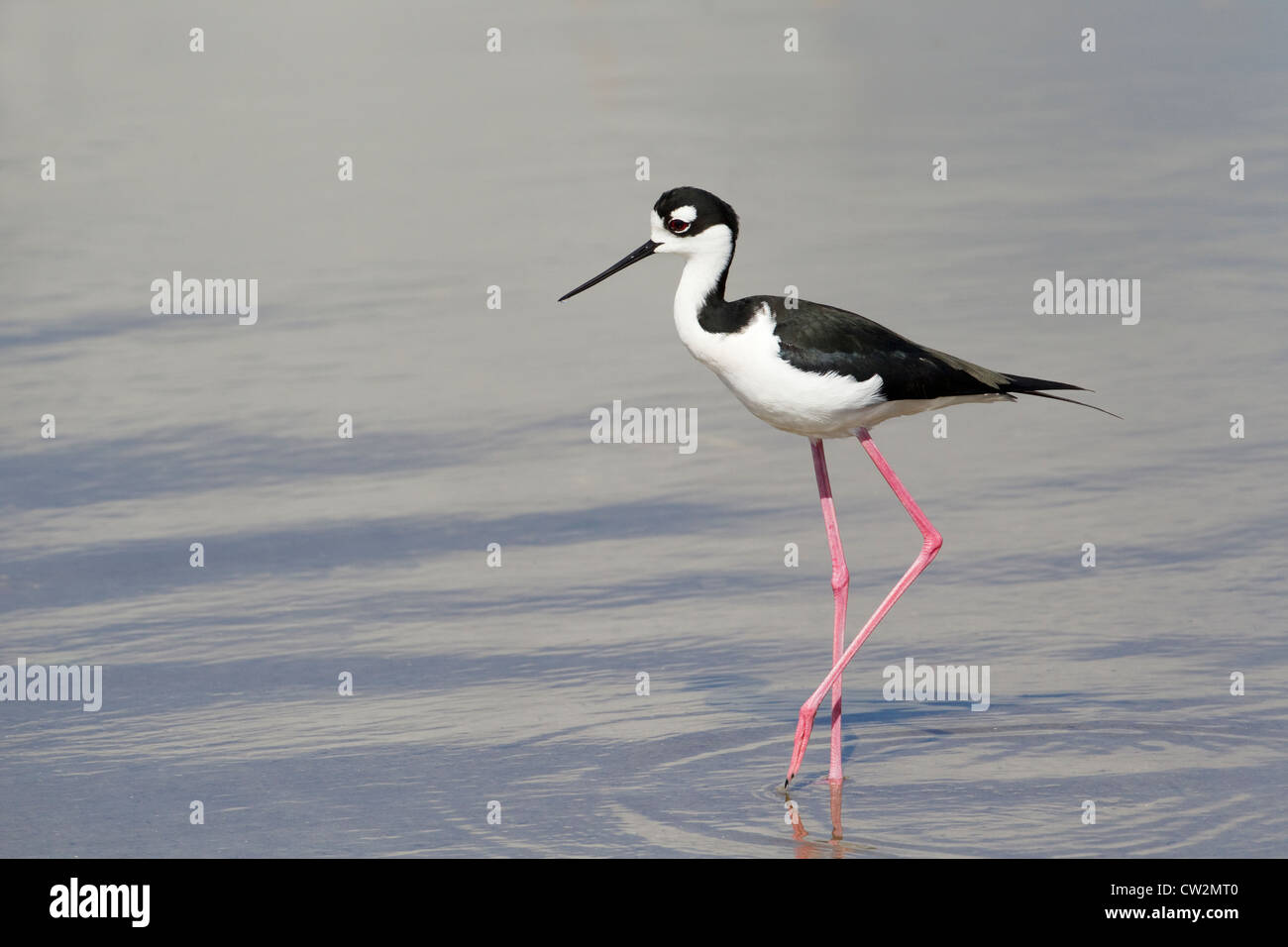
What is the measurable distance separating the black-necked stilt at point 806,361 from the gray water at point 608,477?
29.0 inches

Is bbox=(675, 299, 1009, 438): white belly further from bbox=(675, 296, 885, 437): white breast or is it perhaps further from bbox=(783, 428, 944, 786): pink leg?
→ bbox=(783, 428, 944, 786): pink leg

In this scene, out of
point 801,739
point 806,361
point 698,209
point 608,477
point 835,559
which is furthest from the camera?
point 608,477

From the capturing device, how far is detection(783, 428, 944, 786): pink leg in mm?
6695

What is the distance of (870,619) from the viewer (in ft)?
23.5

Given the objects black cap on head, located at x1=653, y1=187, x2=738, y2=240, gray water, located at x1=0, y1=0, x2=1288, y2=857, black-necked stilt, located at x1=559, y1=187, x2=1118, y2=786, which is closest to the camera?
gray water, located at x1=0, y1=0, x2=1288, y2=857

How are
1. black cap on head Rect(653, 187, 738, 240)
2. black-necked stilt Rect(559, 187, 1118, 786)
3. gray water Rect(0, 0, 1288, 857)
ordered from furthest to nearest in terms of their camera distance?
black cap on head Rect(653, 187, 738, 240)
black-necked stilt Rect(559, 187, 1118, 786)
gray water Rect(0, 0, 1288, 857)

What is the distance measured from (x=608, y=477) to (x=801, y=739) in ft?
10.1

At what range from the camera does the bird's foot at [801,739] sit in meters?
6.65

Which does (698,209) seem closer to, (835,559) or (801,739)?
(835,559)

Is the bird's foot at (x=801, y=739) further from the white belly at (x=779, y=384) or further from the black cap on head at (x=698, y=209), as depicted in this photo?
the black cap on head at (x=698, y=209)

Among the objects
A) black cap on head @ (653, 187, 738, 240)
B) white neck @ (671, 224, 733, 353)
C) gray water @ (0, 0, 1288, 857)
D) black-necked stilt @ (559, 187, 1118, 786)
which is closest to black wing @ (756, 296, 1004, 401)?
black-necked stilt @ (559, 187, 1118, 786)

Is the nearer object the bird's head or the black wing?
the black wing

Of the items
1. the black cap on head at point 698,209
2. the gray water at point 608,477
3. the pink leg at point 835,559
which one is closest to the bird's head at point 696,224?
the black cap on head at point 698,209

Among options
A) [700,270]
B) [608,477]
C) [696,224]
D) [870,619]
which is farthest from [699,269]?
[608,477]
